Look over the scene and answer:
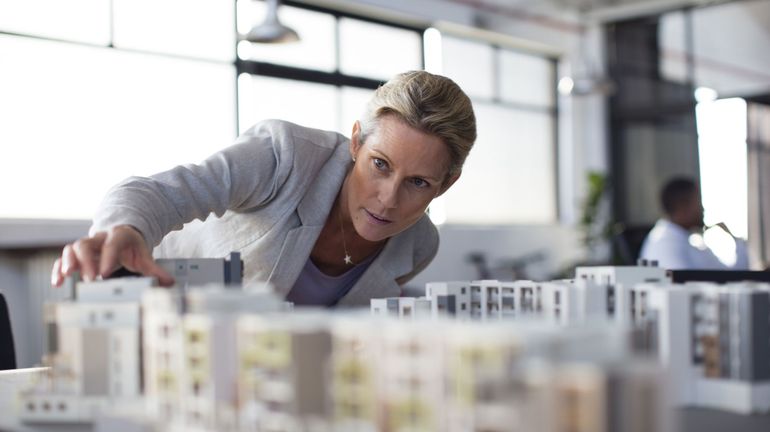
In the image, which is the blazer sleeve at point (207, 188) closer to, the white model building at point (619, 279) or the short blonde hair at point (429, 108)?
the short blonde hair at point (429, 108)

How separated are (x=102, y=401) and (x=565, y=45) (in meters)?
9.09

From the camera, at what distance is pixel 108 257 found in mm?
1446

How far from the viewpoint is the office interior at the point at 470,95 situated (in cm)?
548

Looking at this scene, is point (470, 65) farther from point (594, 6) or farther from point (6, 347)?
point (6, 347)

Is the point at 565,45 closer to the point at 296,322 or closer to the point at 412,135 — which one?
the point at 412,135

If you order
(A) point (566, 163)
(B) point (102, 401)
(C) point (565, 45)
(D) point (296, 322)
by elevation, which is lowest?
(B) point (102, 401)

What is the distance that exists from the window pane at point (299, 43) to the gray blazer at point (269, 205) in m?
4.57

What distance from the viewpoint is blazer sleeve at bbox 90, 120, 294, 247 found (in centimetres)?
167

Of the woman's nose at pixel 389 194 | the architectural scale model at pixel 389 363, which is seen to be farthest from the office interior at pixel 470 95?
the architectural scale model at pixel 389 363

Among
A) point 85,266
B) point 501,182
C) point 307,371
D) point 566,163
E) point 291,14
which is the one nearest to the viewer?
point 307,371

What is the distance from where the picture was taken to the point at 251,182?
2.09m

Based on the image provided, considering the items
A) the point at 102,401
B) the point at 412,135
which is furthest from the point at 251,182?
the point at 102,401

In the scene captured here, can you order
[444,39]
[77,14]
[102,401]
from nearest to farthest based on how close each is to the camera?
1. [102,401]
2. [77,14]
3. [444,39]

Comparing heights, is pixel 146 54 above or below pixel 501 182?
above
